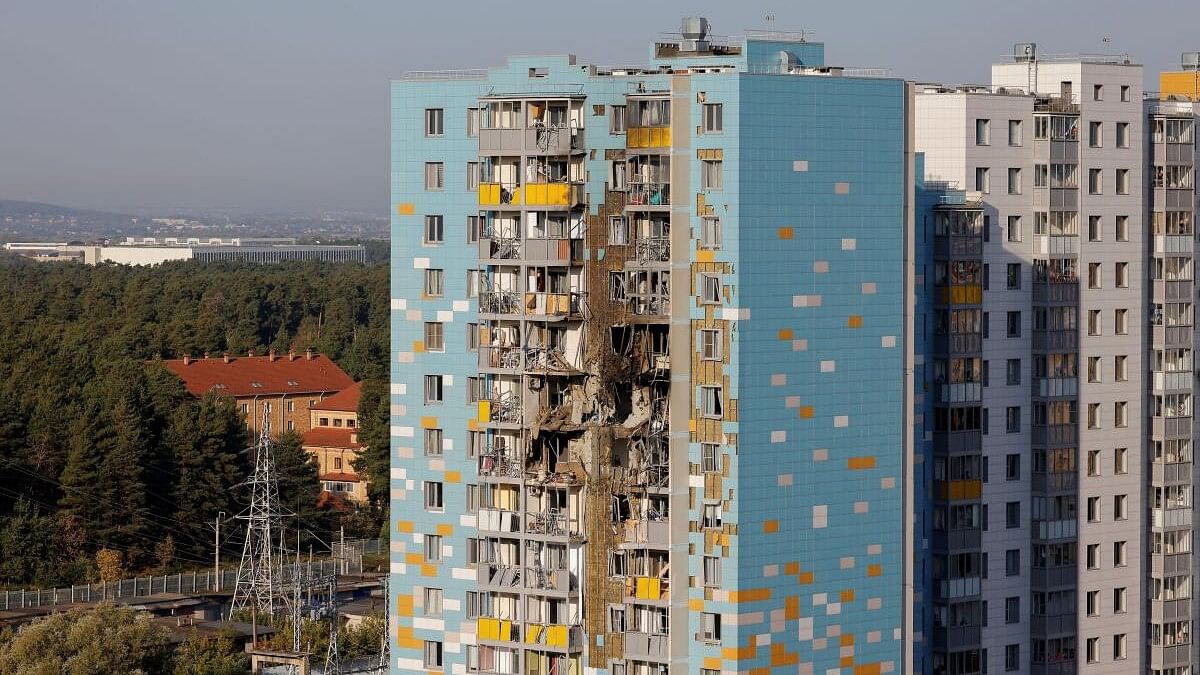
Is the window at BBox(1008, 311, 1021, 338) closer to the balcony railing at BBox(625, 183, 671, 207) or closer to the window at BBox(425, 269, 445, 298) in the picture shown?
the balcony railing at BBox(625, 183, 671, 207)

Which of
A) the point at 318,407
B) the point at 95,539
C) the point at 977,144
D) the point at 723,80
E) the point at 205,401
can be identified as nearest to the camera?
the point at 723,80

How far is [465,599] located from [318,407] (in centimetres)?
10415

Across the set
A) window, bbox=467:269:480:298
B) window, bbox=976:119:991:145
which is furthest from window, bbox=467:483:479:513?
window, bbox=976:119:991:145

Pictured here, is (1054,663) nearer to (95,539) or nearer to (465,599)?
(465,599)

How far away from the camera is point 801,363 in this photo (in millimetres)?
53000

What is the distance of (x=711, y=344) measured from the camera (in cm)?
5247

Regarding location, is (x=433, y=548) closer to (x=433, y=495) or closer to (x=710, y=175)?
(x=433, y=495)

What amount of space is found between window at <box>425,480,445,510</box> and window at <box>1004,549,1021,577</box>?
17.8 metres

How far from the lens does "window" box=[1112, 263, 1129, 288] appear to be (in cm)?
6788

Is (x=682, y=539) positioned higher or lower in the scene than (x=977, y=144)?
lower

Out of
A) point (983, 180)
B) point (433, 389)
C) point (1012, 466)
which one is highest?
point (983, 180)

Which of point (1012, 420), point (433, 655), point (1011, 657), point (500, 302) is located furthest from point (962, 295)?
point (433, 655)

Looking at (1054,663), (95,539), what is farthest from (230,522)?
(1054,663)

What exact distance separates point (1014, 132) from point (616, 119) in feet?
54.5
